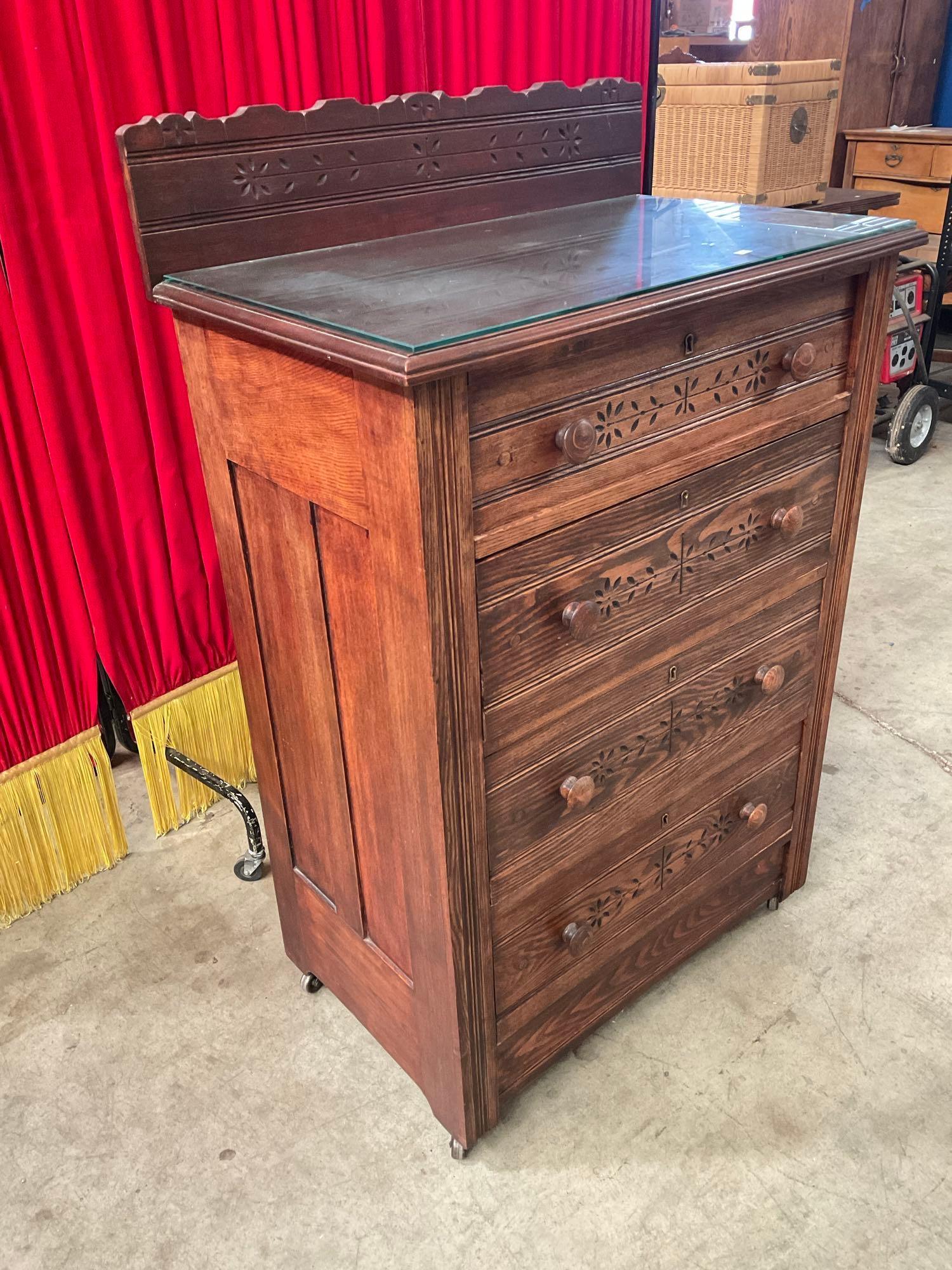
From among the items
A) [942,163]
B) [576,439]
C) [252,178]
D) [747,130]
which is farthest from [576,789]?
[942,163]

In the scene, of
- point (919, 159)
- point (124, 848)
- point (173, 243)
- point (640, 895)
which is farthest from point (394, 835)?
point (919, 159)

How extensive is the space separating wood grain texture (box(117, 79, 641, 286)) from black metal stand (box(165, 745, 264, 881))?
109 cm

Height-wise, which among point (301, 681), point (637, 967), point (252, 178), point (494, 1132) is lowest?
point (494, 1132)

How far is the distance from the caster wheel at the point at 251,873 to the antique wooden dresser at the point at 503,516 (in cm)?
31

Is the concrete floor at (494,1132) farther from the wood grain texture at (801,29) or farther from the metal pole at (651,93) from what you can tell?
the wood grain texture at (801,29)

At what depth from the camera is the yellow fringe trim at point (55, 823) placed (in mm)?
1878

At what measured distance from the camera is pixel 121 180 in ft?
5.28

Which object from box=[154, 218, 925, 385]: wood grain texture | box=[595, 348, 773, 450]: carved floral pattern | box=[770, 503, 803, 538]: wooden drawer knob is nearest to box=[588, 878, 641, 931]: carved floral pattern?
box=[770, 503, 803, 538]: wooden drawer knob

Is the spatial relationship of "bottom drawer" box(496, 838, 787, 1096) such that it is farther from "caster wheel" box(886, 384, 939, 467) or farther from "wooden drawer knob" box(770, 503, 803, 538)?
"caster wheel" box(886, 384, 939, 467)

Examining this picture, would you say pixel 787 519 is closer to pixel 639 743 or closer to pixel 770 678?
pixel 770 678

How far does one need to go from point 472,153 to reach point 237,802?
50.9 inches

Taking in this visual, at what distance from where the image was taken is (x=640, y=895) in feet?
5.26

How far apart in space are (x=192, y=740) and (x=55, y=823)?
1.05ft

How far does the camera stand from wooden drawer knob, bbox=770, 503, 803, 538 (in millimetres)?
1450
